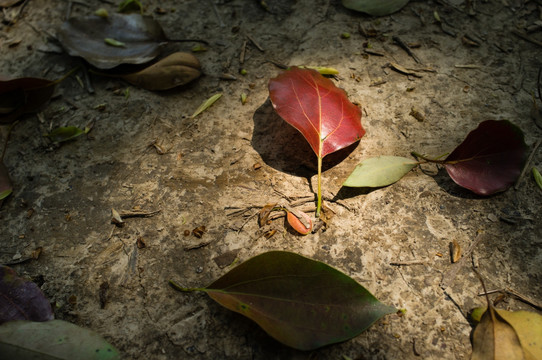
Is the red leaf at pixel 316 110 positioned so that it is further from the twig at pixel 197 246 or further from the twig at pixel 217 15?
the twig at pixel 217 15

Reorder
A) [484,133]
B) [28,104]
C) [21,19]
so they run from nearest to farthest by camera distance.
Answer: [484,133] < [28,104] < [21,19]

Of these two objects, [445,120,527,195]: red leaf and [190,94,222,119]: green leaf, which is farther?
[190,94,222,119]: green leaf

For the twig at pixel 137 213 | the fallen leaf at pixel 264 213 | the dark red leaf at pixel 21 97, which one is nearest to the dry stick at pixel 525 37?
the fallen leaf at pixel 264 213

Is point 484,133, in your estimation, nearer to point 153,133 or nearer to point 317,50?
point 317,50

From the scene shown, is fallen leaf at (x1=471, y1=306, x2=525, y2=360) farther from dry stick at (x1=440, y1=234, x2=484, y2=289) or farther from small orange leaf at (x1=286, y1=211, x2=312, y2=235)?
small orange leaf at (x1=286, y1=211, x2=312, y2=235)

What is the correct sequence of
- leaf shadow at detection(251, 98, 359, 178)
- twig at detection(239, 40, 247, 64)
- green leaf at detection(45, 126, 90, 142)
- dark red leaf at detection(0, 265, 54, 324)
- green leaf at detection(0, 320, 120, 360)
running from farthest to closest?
1. twig at detection(239, 40, 247, 64)
2. green leaf at detection(45, 126, 90, 142)
3. leaf shadow at detection(251, 98, 359, 178)
4. dark red leaf at detection(0, 265, 54, 324)
5. green leaf at detection(0, 320, 120, 360)

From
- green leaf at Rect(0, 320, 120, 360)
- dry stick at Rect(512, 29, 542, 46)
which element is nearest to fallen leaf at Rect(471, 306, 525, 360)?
green leaf at Rect(0, 320, 120, 360)

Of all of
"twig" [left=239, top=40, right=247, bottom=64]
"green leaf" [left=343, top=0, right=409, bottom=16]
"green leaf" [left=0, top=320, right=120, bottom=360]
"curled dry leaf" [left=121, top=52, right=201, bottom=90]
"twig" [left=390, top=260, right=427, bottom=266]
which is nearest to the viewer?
"green leaf" [left=0, top=320, right=120, bottom=360]

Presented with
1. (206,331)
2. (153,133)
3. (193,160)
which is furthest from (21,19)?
(206,331)
